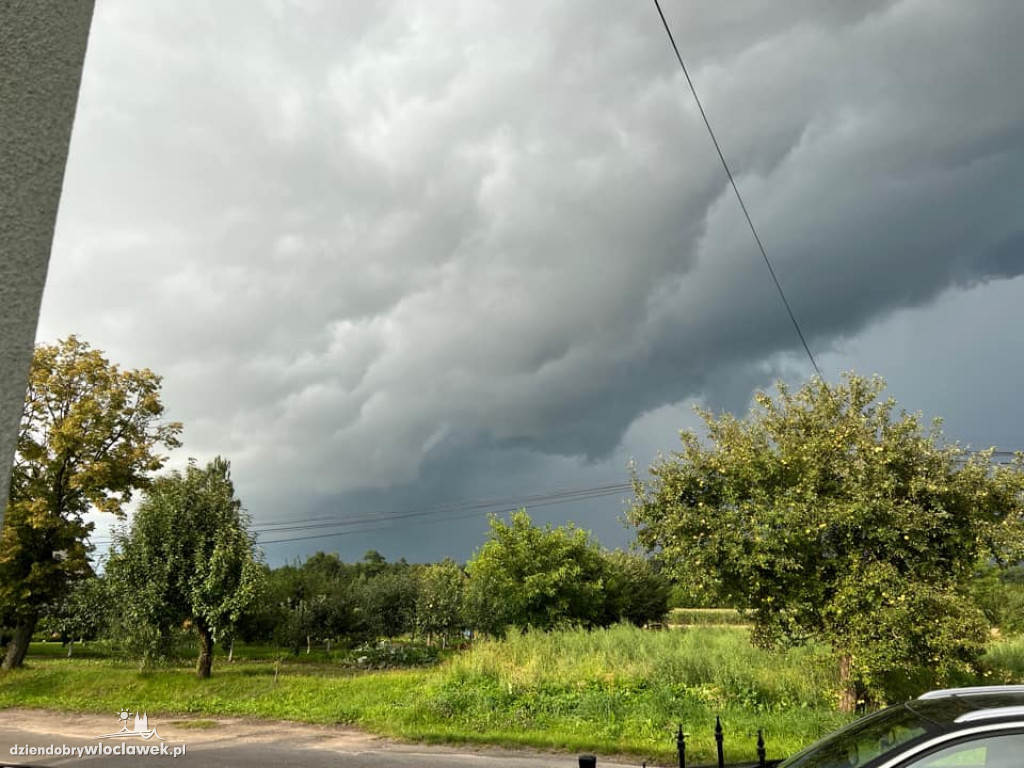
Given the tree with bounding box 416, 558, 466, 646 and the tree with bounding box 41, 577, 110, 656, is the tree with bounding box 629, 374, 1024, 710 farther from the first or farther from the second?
the tree with bounding box 416, 558, 466, 646

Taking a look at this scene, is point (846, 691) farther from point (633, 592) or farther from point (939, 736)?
point (633, 592)

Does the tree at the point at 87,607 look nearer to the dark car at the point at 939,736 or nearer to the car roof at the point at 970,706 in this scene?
the dark car at the point at 939,736

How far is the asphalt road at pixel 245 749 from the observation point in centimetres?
1348

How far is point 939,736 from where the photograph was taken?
316 centimetres

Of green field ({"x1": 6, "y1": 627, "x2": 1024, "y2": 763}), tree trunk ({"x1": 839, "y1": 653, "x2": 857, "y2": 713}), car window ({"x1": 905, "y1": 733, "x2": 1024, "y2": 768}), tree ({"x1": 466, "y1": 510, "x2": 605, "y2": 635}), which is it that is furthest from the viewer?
tree ({"x1": 466, "y1": 510, "x2": 605, "y2": 635})

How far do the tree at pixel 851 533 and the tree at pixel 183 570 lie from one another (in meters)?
16.5

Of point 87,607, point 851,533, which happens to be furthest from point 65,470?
point 851,533

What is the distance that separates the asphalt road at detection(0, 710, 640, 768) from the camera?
1348 cm

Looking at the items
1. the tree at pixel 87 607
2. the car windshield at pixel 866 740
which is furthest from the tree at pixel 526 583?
the car windshield at pixel 866 740

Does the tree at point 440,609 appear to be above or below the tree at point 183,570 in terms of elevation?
below

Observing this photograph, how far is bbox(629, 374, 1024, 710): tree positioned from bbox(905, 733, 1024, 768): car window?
11.8 m

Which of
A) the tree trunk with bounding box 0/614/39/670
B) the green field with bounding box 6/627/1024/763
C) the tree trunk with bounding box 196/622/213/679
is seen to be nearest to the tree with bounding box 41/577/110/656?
the tree trunk with bounding box 0/614/39/670

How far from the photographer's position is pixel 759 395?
1712cm

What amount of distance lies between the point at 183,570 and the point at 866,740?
2564cm
